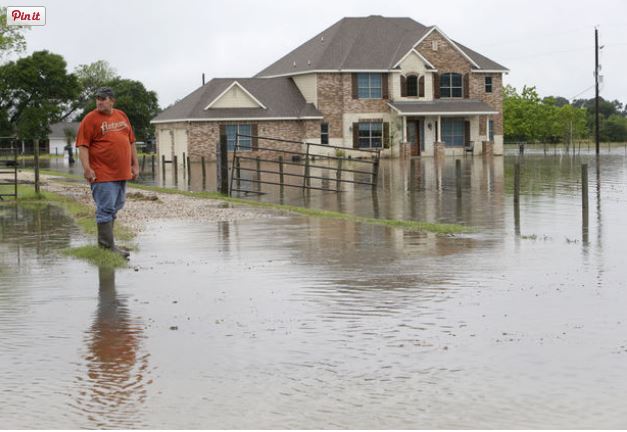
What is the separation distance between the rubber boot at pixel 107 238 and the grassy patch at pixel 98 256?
80 millimetres

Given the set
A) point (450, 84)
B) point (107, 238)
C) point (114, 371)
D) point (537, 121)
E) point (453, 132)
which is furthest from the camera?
point (537, 121)

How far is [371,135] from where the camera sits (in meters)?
68.6

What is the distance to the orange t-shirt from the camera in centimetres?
1320

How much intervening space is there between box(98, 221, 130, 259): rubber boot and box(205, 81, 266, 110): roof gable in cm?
5307

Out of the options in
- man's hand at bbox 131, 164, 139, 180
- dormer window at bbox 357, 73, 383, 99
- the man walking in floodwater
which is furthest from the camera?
dormer window at bbox 357, 73, 383, 99

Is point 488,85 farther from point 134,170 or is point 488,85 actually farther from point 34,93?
point 134,170

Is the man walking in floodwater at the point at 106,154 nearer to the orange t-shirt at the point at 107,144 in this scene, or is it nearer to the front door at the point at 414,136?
the orange t-shirt at the point at 107,144

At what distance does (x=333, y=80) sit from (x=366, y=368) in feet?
200

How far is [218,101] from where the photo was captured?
6625cm

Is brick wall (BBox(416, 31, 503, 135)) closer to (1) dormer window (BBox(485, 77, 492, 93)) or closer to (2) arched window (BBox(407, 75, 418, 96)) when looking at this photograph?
(1) dormer window (BBox(485, 77, 492, 93))

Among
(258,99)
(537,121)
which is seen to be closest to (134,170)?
(258,99)

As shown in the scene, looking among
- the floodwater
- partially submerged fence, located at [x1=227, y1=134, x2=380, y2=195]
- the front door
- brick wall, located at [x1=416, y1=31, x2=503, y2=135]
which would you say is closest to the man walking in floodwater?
the floodwater

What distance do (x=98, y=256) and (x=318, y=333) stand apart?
5198 millimetres

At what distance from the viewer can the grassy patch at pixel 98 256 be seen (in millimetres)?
12969
